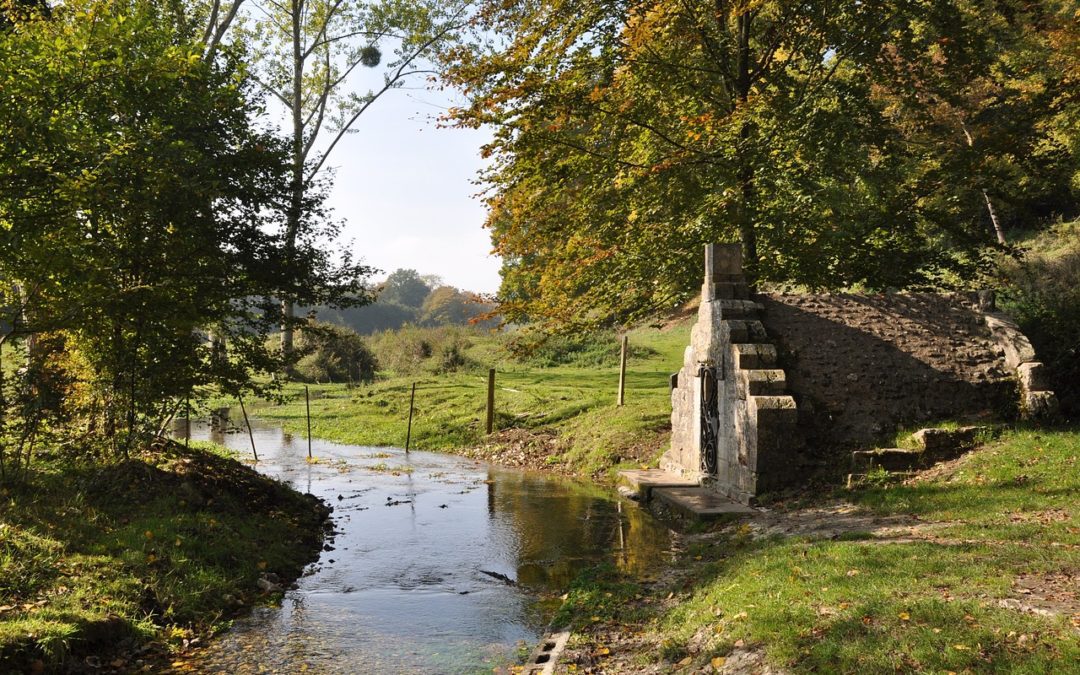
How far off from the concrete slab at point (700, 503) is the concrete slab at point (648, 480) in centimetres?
20

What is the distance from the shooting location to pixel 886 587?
249 inches

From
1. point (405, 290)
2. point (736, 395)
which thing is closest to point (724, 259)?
point (736, 395)

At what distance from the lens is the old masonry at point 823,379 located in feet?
38.0

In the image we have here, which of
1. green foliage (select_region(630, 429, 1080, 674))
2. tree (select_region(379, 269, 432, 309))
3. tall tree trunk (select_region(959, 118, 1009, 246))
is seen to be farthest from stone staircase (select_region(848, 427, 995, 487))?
tree (select_region(379, 269, 432, 309))

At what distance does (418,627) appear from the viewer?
801cm

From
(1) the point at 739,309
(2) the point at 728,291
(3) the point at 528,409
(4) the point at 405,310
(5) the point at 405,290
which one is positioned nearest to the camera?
(1) the point at 739,309

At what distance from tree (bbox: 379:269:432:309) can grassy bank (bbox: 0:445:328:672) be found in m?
107

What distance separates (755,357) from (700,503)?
2511 millimetres

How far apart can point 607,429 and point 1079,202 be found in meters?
22.4

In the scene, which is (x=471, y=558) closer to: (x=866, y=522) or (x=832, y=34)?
(x=866, y=522)

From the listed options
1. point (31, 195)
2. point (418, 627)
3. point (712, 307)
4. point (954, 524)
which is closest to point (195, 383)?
point (31, 195)

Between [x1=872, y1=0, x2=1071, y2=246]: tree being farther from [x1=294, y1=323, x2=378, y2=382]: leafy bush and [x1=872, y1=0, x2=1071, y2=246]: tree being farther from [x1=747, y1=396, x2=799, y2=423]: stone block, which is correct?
[x1=294, y1=323, x2=378, y2=382]: leafy bush

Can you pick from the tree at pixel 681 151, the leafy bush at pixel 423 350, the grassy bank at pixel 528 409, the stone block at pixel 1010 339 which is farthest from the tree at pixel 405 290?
the stone block at pixel 1010 339

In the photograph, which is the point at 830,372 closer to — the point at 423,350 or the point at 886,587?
the point at 886,587
